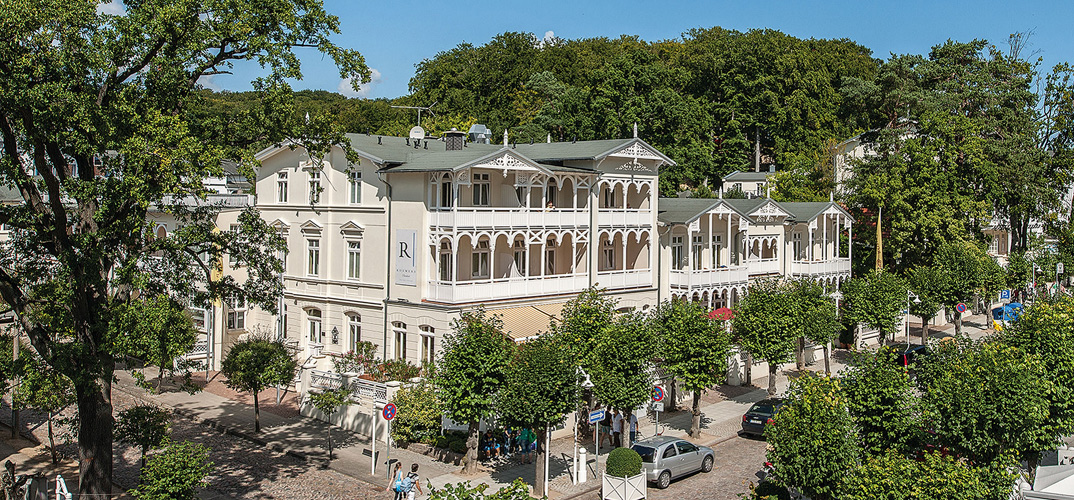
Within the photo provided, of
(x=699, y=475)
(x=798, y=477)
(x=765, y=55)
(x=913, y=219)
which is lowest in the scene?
(x=699, y=475)

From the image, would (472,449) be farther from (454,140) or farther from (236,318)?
(236,318)

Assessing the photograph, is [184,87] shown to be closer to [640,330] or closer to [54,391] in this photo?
[54,391]

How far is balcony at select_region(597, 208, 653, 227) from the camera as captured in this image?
41.5 meters

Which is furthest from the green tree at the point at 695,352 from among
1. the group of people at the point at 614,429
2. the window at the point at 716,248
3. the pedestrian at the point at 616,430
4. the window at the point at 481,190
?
the window at the point at 716,248

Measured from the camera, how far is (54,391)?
2562 cm

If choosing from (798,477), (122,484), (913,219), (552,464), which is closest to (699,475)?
(552,464)

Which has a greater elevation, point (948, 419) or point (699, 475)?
point (948, 419)

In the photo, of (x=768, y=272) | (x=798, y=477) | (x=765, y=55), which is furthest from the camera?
(x=765, y=55)

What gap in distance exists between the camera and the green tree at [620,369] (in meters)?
28.5

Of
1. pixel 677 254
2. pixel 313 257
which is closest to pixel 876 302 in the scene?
pixel 677 254

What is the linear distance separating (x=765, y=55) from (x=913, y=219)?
79.8 ft

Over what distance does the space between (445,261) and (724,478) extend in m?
14.3

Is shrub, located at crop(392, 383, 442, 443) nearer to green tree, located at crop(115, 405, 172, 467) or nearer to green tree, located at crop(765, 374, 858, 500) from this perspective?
green tree, located at crop(115, 405, 172, 467)

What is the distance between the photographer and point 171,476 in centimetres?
1977
